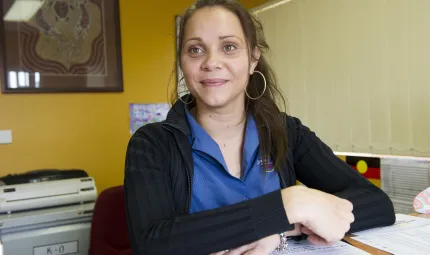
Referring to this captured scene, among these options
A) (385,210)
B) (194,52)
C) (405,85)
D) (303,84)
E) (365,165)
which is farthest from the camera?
(303,84)

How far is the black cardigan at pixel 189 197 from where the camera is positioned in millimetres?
759

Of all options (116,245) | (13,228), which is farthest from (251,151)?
(13,228)

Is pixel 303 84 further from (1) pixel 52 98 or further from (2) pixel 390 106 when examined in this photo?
(1) pixel 52 98

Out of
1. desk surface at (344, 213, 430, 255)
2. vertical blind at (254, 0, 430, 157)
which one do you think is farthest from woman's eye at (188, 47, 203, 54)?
vertical blind at (254, 0, 430, 157)

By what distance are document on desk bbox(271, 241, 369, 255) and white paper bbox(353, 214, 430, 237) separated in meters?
0.12

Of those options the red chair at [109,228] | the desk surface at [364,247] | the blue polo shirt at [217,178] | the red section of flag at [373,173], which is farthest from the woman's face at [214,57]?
the red section of flag at [373,173]

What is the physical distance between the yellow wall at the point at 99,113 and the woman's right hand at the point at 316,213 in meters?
2.06

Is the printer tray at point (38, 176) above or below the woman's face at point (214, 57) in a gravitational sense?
below

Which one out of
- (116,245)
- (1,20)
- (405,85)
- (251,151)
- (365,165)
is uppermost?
(1,20)

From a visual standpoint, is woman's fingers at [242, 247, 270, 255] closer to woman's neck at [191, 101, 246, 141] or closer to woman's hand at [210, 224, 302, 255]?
woman's hand at [210, 224, 302, 255]

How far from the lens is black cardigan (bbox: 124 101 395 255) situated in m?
0.76

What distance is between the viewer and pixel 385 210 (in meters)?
0.96

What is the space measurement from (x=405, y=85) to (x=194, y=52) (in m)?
1.41

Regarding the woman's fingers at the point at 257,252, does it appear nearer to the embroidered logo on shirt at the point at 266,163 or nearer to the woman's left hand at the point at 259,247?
the woman's left hand at the point at 259,247
